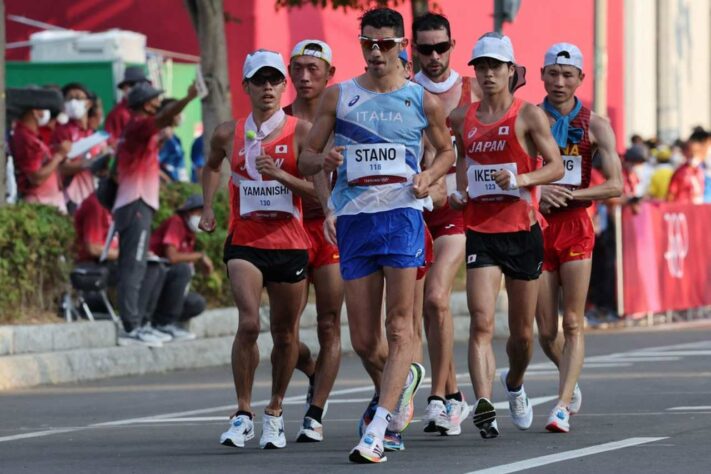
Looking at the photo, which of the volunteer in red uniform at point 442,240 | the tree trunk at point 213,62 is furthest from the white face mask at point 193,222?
the volunteer in red uniform at point 442,240

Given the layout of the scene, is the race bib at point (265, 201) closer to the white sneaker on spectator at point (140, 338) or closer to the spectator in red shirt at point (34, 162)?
the white sneaker on spectator at point (140, 338)

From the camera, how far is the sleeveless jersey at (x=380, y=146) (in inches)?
408

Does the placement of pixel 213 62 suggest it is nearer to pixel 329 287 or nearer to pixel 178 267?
pixel 178 267

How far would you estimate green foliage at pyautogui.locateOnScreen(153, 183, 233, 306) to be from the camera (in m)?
18.8

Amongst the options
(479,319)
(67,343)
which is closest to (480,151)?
(479,319)

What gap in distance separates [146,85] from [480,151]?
6643 millimetres

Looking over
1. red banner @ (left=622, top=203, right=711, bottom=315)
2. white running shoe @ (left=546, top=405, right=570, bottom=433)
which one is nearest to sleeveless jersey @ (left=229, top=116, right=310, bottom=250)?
white running shoe @ (left=546, top=405, right=570, bottom=433)

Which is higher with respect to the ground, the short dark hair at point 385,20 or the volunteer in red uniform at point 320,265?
the short dark hair at point 385,20

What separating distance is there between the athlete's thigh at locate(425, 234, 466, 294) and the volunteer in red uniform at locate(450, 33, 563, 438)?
0.59 metres

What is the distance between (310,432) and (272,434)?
294 mm

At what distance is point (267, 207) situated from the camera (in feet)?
37.1

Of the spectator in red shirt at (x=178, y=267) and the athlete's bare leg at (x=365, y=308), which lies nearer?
the athlete's bare leg at (x=365, y=308)

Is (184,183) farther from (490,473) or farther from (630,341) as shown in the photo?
(490,473)

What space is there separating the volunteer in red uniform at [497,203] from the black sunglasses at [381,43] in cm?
102
